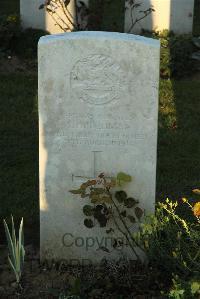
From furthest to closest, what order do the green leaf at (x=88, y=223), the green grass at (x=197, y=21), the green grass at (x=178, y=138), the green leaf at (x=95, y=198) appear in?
1. the green grass at (x=197, y=21)
2. the green grass at (x=178, y=138)
3. the green leaf at (x=88, y=223)
4. the green leaf at (x=95, y=198)

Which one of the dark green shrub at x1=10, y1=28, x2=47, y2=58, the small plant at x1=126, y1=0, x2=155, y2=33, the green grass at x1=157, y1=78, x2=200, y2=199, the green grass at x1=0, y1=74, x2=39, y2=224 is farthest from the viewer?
the small plant at x1=126, y1=0, x2=155, y2=33

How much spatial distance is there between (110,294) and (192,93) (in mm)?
4774

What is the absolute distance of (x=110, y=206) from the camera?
4.02m

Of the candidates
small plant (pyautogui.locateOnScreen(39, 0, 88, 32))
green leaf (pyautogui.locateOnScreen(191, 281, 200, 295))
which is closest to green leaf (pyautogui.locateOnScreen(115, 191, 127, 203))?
green leaf (pyautogui.locateOnScreen(191, 281, 200, 295))

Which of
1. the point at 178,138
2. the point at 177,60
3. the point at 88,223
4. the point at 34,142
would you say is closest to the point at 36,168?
the point at 34,142

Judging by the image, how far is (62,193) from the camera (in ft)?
13.2

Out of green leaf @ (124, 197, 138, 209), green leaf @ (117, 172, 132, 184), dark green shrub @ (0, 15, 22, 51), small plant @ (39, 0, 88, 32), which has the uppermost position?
small plant @ (39, 0, 88, 32)

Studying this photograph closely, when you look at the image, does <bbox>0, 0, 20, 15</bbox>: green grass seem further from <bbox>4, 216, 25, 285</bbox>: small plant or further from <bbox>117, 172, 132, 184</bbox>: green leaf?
<bbox>4, 216, 25, 285</bbox>: small plant

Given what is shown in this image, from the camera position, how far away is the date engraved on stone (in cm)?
380

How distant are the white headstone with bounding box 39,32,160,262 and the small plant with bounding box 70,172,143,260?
7 cm

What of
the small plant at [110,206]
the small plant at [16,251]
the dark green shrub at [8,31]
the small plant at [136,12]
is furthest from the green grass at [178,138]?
the dark green shrub at [8,31]

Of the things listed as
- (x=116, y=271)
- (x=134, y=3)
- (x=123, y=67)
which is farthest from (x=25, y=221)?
(x=134, y=3)

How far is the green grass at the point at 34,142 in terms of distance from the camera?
5.30 m

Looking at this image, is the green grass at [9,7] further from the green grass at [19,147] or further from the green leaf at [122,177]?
the green leaf at [122,177]
